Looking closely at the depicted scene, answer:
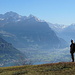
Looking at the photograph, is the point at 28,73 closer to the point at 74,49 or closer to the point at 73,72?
the point at 73,72

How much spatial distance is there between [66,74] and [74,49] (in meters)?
8.18

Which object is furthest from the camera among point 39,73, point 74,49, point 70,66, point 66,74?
point 74,49

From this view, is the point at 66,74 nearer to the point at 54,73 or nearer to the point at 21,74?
the point at 54,73

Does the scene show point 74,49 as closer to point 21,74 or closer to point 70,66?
point 70,66

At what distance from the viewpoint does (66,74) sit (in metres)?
25.5

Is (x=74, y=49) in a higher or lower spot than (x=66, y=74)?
higher

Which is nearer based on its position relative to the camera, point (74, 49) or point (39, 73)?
point (39, 73)

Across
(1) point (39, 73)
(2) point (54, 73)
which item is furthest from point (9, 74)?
(2) point (54, 73)

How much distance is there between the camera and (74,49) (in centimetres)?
3303

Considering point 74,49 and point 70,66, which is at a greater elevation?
point 74,49

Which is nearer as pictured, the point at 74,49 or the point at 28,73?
the point at 28,73

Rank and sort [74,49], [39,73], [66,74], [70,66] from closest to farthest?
[66,74] < [39,73] < [70,66] < [74,49]

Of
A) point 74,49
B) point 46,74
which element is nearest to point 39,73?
point 46,74

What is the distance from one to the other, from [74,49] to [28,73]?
8.15m
